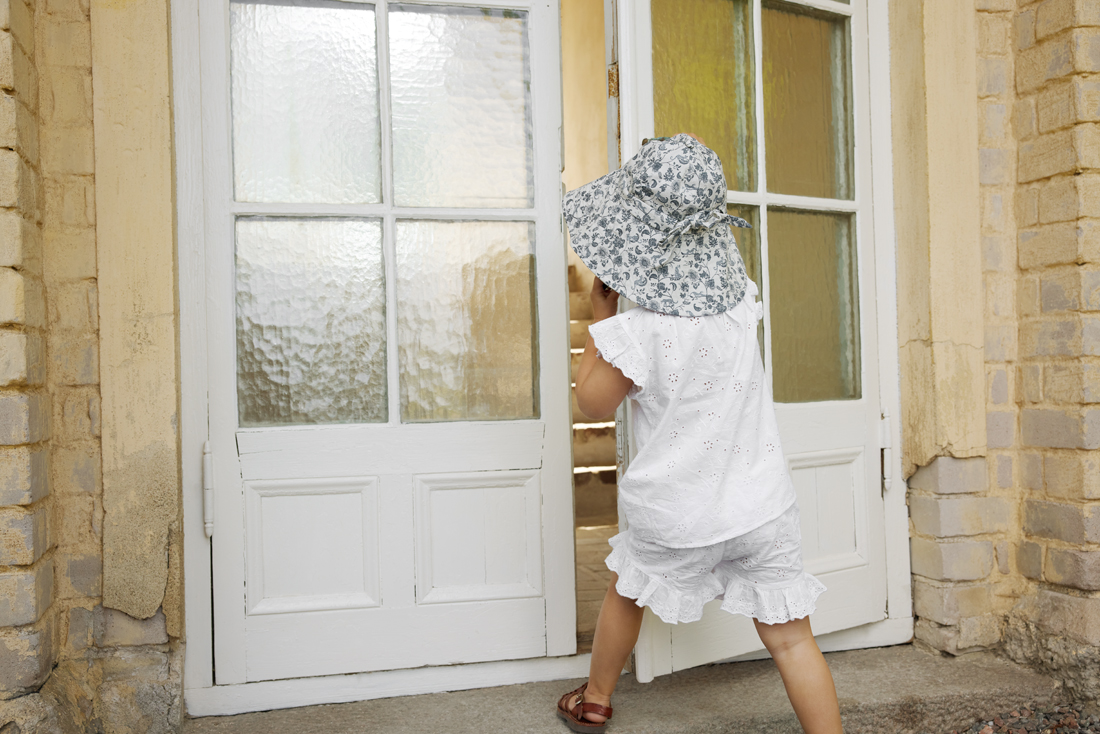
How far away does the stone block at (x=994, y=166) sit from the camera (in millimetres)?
2660

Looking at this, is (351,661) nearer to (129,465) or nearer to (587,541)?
(129,465)

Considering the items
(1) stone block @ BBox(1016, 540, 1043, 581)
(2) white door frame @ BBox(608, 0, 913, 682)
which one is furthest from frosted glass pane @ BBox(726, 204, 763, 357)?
(1) stone block @ BBox(1016, 540, 1043, 581)

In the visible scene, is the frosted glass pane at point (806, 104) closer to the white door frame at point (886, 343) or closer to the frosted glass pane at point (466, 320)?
the white door frame at point (886, 343)

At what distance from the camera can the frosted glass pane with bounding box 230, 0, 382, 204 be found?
7.68 ft

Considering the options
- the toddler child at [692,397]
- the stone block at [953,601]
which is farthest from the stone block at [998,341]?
the toddler child at [692,397]

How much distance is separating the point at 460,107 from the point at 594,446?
3.23 metres

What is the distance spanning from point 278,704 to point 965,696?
2.00 m

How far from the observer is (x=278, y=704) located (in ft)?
7.52

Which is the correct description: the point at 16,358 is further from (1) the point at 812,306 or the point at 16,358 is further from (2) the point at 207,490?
(1) the point at 812,306

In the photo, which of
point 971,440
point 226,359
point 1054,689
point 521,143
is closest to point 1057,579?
point 1054,689

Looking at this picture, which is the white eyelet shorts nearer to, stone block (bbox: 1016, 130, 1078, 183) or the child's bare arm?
the child's bare arm

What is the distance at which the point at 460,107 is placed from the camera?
2.47 m

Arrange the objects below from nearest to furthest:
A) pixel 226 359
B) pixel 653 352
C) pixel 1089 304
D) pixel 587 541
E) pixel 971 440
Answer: pixel 653 352, pixel 226 359, pixel 1089 304, pixel 971 440, pixel 587 541

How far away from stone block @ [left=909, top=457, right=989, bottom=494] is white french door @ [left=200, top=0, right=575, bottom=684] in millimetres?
1215
